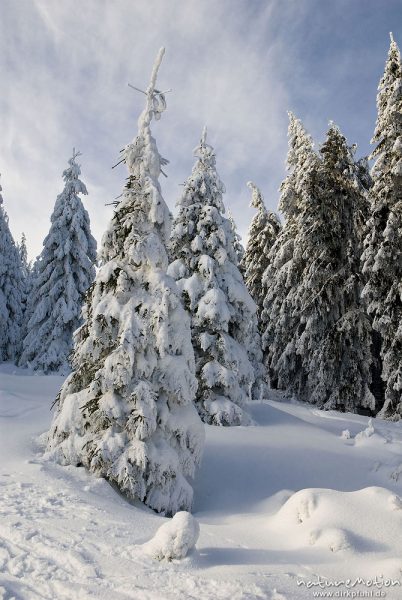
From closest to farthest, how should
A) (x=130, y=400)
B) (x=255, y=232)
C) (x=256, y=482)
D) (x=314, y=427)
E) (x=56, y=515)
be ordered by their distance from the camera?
(x=56, y=515), (x=130, y=400), (x=256, y=482), (x=314, y=427), (x=255, y=232)

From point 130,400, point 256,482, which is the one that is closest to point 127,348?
point 130,400

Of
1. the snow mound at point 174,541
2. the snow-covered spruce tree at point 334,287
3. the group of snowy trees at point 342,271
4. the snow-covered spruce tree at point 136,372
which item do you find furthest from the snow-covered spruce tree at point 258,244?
the snow mound at point 174,541

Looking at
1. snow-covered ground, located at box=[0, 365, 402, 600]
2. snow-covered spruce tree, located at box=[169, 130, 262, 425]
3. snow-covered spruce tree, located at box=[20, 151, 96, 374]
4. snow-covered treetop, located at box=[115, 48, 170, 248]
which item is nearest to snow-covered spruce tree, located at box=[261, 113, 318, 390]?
snow-covered spruce tree, located at box=[169, 130, 262, 425]

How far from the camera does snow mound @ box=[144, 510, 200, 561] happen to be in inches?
179

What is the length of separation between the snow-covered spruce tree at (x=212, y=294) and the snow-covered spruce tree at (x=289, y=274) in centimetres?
714

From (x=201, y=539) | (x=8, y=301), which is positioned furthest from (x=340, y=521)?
(x=8, y=301)

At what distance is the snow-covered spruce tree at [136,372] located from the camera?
7969 mm

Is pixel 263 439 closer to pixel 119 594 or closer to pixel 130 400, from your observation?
pixel 130 400

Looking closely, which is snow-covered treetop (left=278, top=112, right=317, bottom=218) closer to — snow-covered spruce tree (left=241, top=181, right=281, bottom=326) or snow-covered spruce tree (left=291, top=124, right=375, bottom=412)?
snow-covered spruce tree (left=291, top=124, right=375, bottom=412)

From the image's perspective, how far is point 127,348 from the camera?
27.5ft

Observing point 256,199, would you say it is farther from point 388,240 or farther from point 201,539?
point 201,539

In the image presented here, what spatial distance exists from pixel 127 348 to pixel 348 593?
215 inches

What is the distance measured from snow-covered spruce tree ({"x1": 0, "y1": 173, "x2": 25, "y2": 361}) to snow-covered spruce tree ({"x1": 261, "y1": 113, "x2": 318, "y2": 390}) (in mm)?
19208

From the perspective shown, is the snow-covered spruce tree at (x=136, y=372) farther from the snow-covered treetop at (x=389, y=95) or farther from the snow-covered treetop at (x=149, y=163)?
the snow-covered treetop at (x=389, y=95)
